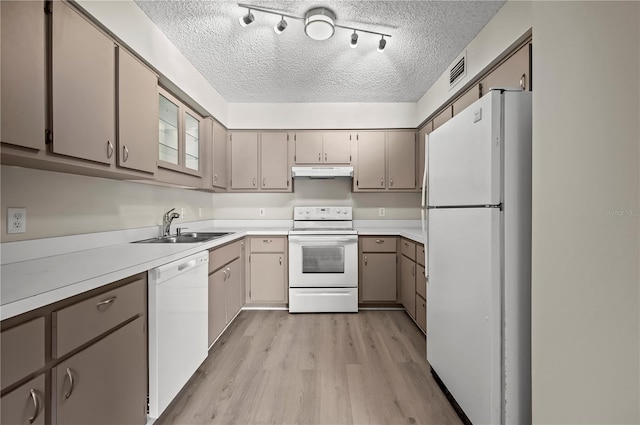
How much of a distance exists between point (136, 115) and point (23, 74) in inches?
25.4

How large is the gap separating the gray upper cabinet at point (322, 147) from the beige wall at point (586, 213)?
262 centimetres

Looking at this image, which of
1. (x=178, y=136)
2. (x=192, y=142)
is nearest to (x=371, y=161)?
(x=192, y=142)

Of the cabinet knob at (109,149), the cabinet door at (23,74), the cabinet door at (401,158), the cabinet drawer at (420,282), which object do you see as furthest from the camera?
the cabinet door at (401,158)

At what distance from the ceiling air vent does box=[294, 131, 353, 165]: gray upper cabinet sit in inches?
52.7

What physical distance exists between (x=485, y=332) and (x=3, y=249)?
7.34 feet

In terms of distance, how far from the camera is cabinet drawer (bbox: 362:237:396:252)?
3250 millimetres

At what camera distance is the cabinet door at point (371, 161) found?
11.6ft

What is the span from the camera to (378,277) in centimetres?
325

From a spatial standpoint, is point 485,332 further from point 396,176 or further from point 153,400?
point 396,176

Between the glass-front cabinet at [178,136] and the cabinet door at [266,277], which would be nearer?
the glass-front cabinet at [178,136]

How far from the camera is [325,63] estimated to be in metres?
2.53

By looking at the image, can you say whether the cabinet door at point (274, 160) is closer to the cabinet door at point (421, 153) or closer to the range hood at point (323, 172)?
the range hood at point (323, 172)

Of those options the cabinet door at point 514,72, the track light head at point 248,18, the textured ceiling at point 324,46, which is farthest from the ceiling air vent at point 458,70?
the track light head at point 248,18

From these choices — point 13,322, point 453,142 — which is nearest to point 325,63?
point 453,142
